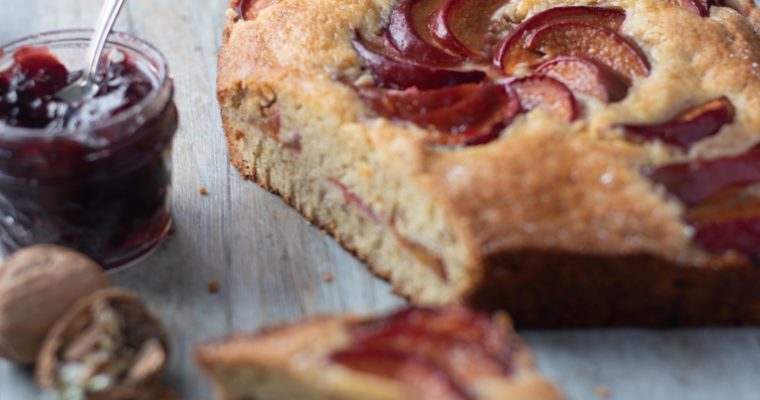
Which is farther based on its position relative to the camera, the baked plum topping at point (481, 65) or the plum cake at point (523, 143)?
the baked plum topping at point (481, 65)

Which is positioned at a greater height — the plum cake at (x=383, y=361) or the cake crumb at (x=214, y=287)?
the plum cake at (x=383, y=361)

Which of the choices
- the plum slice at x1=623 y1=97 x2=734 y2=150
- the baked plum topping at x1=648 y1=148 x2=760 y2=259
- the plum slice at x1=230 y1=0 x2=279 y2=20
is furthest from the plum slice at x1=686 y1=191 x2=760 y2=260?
the plum slice at x1=230 y1=0 x2=279 y2=20

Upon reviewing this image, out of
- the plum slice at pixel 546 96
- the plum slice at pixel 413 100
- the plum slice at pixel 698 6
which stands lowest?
the plum slice at pixel 413 100

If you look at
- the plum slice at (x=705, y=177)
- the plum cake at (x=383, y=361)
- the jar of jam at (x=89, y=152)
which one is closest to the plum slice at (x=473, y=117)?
the plum slice at (x=705, y=177)

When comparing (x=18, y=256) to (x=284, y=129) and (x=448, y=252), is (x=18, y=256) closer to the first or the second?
(x=284, y=129)

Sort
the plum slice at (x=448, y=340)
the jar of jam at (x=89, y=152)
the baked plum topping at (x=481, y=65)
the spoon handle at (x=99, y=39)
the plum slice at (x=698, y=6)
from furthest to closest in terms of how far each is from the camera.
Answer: the plum slice at (x=698, y=6), the spoon handle at (x=99, y=39), the baked plum topping at (x=481, y=65), the jar of jam at (x=89, y=152), the plum slice at (x=448, y=340)

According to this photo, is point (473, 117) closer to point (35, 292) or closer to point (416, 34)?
point (416, 34)

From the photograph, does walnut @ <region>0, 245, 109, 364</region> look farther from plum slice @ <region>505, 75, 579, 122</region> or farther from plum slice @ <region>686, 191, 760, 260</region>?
plum slice @ <region>686, 191, 760, 260</region>

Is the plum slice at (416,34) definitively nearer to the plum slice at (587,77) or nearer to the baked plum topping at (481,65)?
the baked plum topping at (481,65)
